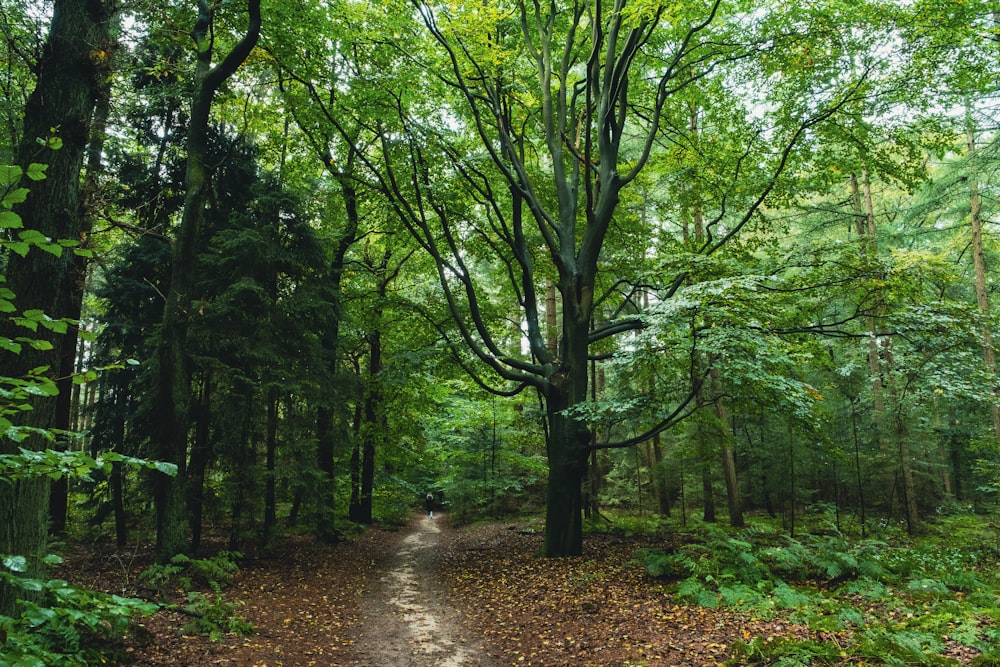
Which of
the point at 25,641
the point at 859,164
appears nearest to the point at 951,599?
the point at 859,164

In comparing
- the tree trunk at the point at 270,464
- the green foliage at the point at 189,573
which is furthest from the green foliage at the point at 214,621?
the tree trunk at the point at 270,464

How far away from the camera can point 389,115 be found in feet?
33.0

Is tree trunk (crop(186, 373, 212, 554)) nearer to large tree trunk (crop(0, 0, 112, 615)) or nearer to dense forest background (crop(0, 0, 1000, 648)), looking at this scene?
dense forest background (crop(0, 0, 1000, 648))

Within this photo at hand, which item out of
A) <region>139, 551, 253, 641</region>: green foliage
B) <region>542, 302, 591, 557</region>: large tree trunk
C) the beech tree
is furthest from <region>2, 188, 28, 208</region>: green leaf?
<region>542, 302, 591, 557</region>: large tree trunk

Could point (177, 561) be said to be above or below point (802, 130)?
below

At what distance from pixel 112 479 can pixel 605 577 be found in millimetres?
9184

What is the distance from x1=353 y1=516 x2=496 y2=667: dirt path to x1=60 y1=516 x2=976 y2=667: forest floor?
2 cm

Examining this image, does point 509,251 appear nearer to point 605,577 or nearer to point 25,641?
point 605,577

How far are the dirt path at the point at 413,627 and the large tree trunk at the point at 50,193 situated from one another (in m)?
3.74

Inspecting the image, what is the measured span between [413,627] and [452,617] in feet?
1.98

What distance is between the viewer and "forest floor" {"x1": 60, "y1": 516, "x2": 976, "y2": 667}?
538cm

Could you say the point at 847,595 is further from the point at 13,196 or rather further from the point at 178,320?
the point at 178,320

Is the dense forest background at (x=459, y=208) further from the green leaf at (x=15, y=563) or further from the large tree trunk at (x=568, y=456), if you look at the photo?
the green leaf at (x=15, y=563)

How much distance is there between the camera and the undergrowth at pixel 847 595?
4496mm
